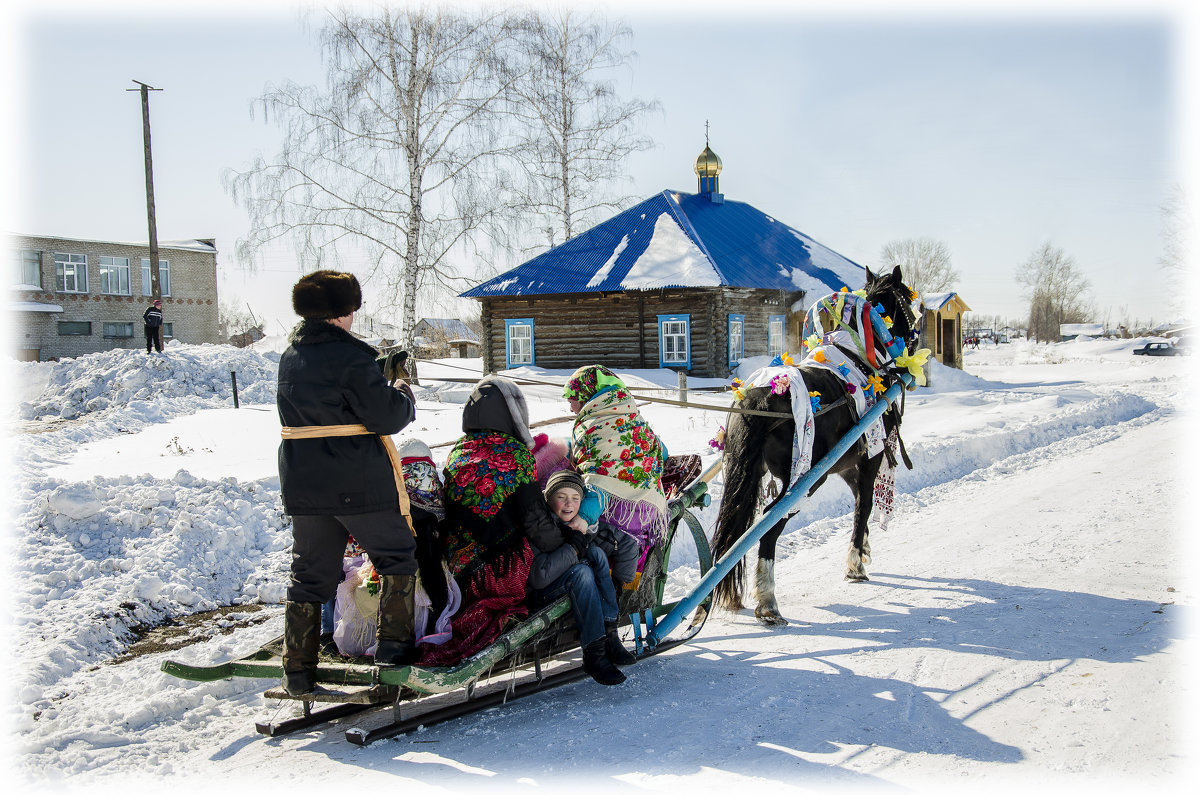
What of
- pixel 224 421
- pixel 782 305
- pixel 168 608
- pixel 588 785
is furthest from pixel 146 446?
pixel 782 305

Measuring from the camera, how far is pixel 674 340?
2094 cm

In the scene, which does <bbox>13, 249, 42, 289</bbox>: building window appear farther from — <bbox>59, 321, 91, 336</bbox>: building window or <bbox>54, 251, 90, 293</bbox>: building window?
<bbox>59, 321, 91, 336</bbox>: building window

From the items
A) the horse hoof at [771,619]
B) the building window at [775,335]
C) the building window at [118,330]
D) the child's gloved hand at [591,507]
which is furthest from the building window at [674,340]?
the building window at [118,330]

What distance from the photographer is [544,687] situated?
373 cm

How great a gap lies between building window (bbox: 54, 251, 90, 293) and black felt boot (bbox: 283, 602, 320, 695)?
3194cm

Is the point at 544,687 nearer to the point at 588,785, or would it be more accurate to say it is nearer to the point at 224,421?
the point at 588,785

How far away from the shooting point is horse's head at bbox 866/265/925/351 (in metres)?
6.12

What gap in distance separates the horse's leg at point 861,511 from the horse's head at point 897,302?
1.07 m

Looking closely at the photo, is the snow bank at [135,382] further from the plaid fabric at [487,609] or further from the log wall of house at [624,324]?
the plaid fabric at [487,609]

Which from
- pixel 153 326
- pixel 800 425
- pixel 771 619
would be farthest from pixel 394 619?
pixel 153 326

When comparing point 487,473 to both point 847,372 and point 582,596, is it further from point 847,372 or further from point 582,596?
point 847,372

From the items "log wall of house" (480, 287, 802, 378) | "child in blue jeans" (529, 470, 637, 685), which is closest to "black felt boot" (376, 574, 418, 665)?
"child in blue jeans" (529, 470, 637, 685)

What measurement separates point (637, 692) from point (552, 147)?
1986 centimetres

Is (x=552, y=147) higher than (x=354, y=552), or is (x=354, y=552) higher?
(x=552, y=147)
